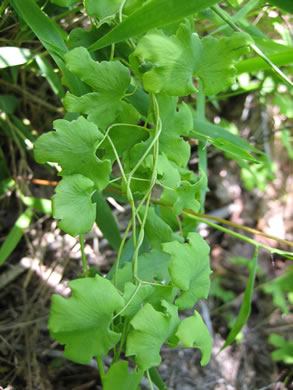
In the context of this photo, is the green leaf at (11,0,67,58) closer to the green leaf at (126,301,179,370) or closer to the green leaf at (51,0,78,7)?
the green leaf at (51,0,78,7)

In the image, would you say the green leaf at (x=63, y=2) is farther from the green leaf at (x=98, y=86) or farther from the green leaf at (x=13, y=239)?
the green leaf at (x=13, y=239)

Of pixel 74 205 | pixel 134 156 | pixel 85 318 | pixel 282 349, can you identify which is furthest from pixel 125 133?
pixel 282 349

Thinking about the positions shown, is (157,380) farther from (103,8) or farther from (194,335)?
(103,8)

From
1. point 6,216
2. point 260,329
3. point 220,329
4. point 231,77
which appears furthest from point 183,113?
point 260,329

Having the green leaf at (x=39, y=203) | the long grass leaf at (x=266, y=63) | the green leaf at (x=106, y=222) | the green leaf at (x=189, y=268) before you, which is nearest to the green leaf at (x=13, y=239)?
the green leaf at (x=39, y=203)

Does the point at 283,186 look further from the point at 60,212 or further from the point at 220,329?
the point at 60,212

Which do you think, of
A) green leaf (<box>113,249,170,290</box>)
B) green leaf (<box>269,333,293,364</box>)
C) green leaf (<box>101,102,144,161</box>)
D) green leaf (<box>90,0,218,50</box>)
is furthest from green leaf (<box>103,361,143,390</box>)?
green leaf (<box>269,333,293,364</box>)
